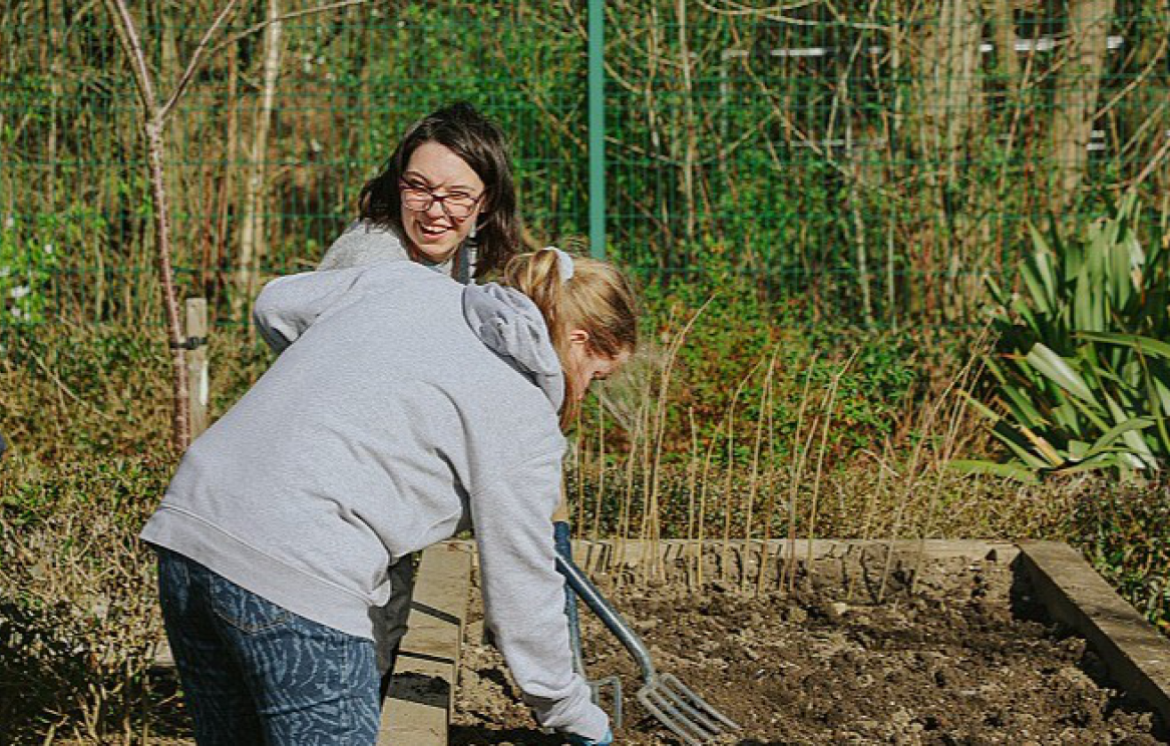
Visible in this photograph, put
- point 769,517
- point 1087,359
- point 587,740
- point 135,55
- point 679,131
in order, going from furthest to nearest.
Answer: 1. point 679,131
2. point 1087,359
3. point 135,55
4. point 769,517
5. point 587,740

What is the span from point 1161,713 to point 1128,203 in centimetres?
359

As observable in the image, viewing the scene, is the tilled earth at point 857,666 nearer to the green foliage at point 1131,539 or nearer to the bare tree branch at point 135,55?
the green foliage at point 1131,539

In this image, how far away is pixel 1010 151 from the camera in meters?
7.61

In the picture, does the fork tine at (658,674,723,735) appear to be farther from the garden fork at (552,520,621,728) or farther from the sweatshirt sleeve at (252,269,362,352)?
the sweatshirt sleeve at (252,269,362,352)

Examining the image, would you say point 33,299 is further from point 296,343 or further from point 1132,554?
point 296,343

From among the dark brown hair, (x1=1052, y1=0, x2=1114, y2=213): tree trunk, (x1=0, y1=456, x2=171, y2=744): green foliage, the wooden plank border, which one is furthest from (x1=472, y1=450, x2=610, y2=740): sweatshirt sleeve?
(x1=1052, y1=0, x2=1114, y2=213): tree trunk

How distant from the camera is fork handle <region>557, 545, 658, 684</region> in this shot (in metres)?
3.38

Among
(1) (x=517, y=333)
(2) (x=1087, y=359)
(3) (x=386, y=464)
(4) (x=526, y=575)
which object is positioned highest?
(1) (x=517, y=333)

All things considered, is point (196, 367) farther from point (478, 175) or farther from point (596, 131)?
point (478, 175)

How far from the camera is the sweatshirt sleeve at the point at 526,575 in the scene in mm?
2215

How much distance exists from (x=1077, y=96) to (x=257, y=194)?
4.06 meters

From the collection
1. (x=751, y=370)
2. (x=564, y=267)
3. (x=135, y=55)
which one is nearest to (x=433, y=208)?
(x=564, y=267)

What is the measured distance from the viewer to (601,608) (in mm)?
3418

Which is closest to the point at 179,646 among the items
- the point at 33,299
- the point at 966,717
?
the point at 966,717
